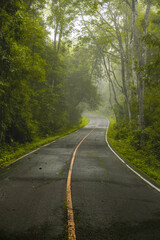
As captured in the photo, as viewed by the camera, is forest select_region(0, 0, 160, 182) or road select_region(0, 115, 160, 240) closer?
road select_region(0, 115, 160, 240)

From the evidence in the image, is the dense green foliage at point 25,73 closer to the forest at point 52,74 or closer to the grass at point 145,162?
the forest at point 52,74

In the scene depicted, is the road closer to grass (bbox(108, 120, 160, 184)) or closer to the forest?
grass (bbox(108, 120, 160, 184))

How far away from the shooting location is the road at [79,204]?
395cm

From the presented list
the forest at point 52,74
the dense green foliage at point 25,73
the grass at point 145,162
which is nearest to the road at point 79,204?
the grass at point 145,162

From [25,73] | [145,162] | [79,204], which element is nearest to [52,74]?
[25,73]

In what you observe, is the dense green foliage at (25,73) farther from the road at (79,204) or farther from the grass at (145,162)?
the grass at (145,162)

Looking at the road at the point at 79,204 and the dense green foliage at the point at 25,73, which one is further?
the dense green foliage at the point at 25,73

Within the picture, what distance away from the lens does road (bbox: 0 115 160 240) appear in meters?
3.95

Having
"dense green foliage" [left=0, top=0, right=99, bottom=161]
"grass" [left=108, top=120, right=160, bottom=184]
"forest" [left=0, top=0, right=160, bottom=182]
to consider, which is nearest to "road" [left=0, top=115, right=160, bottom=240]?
"grass" [left=108, top=120, right=160, bottom=184]

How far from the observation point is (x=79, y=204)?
5281 mm

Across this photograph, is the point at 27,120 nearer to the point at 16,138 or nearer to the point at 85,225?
the point at 16,138

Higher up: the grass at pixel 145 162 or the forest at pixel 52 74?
the forest at pixel 52 74

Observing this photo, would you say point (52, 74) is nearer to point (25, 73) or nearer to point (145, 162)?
point (25, 73)

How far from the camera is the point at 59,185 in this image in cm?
672
